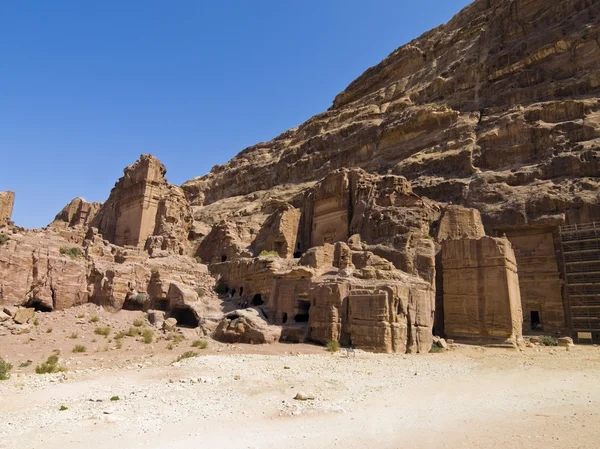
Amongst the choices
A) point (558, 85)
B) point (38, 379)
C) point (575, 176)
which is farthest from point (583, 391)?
point (558, 85)

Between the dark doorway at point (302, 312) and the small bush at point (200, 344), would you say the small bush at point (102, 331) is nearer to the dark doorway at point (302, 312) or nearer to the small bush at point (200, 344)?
the small bush at point (200, 344)

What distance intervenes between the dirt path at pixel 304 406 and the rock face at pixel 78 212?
34267mm

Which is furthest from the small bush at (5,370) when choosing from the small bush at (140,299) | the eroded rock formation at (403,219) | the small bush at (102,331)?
the small bush at (140,299)

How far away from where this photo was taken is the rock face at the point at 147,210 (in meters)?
29.5

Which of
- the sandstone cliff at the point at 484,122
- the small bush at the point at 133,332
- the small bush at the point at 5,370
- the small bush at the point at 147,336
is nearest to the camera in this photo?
the small bush at the point at 5,370

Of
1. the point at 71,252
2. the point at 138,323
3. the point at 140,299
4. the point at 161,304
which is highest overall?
the point at 71,252

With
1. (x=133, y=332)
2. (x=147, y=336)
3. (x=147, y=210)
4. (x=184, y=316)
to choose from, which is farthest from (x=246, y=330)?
(x=147, y=210)

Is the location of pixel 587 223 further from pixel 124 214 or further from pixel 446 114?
pixel 124 214

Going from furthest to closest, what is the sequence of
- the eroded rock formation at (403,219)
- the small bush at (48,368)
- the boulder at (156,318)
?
the boulder at (156,318), the eroded rock formation at (403,219), the small bush at (48,368)

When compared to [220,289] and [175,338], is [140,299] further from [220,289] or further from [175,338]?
[220,289]

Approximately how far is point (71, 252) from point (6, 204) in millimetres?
10989

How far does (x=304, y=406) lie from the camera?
842 centimetres

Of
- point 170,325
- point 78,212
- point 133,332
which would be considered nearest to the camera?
point 133,332

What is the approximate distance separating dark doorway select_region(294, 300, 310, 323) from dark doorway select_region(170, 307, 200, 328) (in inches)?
182
